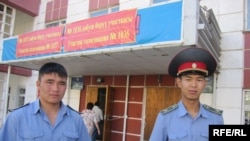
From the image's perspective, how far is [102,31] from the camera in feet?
21.8

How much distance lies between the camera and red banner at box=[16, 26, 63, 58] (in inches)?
307

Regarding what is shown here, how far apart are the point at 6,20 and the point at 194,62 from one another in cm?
1251

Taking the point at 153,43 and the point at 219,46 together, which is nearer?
the point at 153,43

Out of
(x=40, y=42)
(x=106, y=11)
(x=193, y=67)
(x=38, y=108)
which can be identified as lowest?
(x=38, y=108)

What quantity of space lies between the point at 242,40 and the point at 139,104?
12.6 ft

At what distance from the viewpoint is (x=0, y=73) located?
475 inches

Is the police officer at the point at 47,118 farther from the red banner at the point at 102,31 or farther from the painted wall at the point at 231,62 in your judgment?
the painted wall at the point at 231,62

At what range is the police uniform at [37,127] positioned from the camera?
2166 millimetres

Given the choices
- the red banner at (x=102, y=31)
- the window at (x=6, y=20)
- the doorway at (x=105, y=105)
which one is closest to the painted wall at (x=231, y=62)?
the red banner at (x=102, y=31)

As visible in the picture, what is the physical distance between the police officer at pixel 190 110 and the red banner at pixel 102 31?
12.2 ft

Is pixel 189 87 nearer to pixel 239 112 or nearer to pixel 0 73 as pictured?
pixel 239 112

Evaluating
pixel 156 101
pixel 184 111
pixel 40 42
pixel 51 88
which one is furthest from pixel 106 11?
pixel 184 111

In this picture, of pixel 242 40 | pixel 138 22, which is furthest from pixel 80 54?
pixel 242 40

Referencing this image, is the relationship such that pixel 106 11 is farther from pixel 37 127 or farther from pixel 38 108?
pixel 37 127
